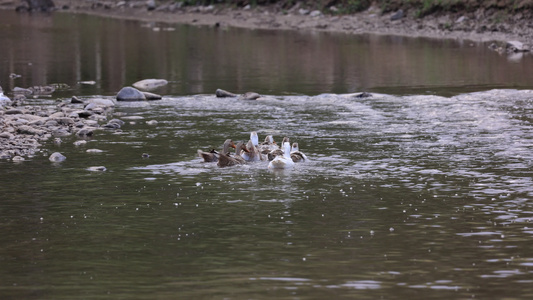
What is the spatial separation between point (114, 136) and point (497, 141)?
7.97m

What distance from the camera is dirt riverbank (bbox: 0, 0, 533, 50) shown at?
42.9 m

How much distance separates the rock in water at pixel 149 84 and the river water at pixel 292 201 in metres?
0.57

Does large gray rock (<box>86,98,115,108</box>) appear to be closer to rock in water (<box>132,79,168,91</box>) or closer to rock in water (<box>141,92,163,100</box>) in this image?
rock in water (<box>141,92,163,100</box>)

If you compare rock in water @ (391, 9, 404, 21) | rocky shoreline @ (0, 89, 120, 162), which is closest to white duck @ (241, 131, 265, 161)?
rocky shoreline @ (0, 89, 120, 162)

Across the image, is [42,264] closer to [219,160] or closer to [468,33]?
[219,160]

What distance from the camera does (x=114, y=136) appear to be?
19.4 metres

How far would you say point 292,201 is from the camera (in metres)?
13.4

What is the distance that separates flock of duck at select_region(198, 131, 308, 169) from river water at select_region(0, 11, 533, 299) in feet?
0.60

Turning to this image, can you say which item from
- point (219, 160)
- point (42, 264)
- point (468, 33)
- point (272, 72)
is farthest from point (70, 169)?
point (468, 33)

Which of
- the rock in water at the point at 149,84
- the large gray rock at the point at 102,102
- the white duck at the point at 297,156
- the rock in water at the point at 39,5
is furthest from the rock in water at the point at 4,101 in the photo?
the rock in water at the point at 39,5

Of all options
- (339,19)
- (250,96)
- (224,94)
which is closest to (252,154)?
(250,96)

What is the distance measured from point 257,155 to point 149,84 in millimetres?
12750

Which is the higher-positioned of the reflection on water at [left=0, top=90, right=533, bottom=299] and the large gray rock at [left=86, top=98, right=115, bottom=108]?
the reflection on water at [left=0, top=90, right=533, bottom=299]

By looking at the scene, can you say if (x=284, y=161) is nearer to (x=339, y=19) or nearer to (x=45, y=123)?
(x=45, y=123)
